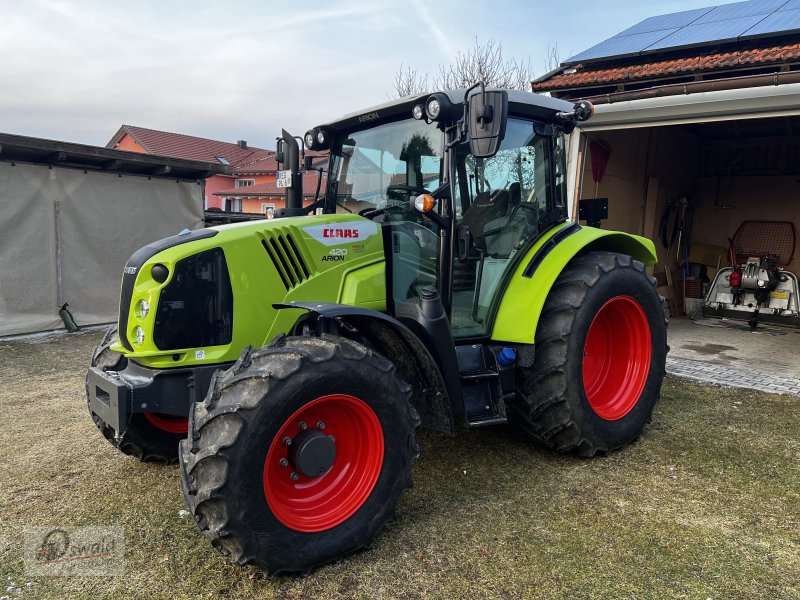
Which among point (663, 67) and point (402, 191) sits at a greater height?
point (663, 67)

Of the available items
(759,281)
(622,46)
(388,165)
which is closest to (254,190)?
(622,46)

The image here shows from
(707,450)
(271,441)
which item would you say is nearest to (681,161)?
(707,450)

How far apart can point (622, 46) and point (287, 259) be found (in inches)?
304

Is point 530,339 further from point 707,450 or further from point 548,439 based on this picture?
point 707,450

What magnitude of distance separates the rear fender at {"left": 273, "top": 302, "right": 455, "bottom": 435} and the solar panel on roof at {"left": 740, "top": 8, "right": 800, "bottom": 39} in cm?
708

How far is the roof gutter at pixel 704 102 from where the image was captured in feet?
18.7

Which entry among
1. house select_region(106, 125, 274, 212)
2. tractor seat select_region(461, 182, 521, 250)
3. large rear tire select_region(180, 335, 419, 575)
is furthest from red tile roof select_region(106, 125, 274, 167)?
large rear tire select_region(180, 335, 419, 575)

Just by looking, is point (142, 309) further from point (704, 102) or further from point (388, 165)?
point (704, 102)

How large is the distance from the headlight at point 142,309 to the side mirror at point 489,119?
1655mm

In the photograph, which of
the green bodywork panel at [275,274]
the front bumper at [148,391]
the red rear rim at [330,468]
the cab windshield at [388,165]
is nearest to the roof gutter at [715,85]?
the cab windshield at [388,165]

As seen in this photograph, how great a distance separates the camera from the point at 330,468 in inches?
104

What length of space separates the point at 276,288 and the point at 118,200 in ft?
23.1

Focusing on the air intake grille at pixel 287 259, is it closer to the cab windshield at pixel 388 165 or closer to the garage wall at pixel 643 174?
the cab windshield at pixel 388 165

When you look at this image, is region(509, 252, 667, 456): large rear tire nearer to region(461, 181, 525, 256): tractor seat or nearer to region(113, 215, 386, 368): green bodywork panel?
region(461, 181, 525, 256): tractor seat
